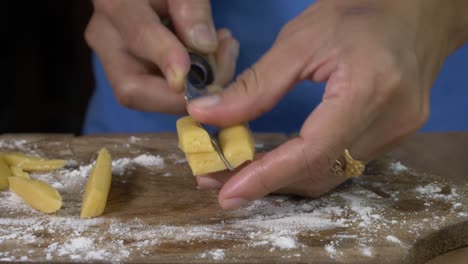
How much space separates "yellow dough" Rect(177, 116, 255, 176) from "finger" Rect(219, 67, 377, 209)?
4 cm

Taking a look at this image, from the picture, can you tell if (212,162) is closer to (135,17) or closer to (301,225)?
(301,225)

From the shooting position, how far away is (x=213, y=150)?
117 centimetres

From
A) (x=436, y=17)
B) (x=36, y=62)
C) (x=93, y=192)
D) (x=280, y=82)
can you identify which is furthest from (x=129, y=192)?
(x=36, y=62)

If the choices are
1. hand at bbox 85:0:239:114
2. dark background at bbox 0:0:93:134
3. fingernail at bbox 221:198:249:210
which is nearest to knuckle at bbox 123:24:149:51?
hand at bbox 85:0:239:114

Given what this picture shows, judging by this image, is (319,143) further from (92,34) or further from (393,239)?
(92,34)

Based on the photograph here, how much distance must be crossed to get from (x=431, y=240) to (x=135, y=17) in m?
0.78

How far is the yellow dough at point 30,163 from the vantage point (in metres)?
1.40

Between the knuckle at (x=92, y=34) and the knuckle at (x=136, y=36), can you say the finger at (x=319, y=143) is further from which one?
the knuckle at (x=92, y=34)

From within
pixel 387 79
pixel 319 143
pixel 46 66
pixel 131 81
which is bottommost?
pixel 46 66

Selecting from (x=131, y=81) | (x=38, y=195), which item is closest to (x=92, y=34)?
(x=131, y=81)

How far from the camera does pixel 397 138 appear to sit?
1.22 metres

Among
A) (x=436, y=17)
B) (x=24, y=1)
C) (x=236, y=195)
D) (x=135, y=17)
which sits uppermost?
(x=436, y=17)

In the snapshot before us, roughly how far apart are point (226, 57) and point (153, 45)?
0.24 m

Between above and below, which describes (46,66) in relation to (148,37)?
below
